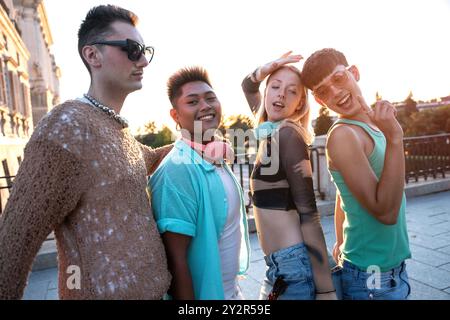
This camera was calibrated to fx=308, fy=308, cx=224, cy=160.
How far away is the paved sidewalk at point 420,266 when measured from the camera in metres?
3.62

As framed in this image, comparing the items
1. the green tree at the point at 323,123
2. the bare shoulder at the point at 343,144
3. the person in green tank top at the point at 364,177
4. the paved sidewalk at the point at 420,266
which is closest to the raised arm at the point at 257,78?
the person in green tank top at the point at 364,177

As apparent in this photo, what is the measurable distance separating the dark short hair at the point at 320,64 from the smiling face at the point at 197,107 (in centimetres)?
59

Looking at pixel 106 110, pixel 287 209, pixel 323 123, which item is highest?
pixel 323 123

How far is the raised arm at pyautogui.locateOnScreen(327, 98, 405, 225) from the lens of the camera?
1.65 meters

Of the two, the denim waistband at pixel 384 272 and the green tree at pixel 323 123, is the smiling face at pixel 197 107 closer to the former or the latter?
the denim waistband at pixel 384 272

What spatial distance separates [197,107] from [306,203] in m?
0.83

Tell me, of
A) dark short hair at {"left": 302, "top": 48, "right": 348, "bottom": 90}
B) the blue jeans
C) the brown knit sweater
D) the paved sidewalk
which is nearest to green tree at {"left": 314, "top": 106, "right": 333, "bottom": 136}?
the paved sidewalk

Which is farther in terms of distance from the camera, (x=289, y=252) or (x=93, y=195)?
(x=289, y=252)

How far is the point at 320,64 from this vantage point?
187 centimetres

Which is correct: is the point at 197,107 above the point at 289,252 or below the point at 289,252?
above

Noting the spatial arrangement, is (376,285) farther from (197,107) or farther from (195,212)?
(197,107)

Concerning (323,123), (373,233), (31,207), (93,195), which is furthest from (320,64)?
(323,123)

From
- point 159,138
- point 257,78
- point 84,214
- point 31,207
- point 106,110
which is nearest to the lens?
point 31,207
